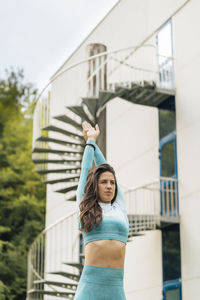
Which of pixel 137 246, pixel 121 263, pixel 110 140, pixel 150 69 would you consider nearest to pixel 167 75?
pixel 150 69

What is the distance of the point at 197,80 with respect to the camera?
927cm

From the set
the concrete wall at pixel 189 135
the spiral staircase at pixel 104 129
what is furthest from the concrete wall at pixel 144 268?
the concrete wall at pixel 189 135

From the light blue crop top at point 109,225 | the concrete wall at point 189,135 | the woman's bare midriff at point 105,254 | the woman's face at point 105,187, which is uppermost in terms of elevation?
the concrete wall at point 189,135

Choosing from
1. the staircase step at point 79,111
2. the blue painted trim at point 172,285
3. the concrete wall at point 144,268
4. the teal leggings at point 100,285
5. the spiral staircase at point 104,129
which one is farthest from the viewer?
the staircase step at point 79,111

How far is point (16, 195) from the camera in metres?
19.4

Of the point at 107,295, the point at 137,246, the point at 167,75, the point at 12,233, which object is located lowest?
the point at 107,295

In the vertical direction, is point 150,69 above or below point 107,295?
above

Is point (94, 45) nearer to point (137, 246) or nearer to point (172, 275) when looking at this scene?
point (137, 246)

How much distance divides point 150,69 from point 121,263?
306 inches

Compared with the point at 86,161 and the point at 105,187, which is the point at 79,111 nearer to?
the point at 86,161

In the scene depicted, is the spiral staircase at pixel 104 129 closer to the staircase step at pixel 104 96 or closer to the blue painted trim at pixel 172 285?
the staircase step at pixel 104 96

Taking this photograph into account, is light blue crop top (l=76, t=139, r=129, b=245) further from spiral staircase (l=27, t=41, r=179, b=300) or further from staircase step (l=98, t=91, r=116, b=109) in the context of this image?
staircase step (l=98, t=91, r=116, b=109)

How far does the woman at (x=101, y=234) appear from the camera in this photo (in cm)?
343

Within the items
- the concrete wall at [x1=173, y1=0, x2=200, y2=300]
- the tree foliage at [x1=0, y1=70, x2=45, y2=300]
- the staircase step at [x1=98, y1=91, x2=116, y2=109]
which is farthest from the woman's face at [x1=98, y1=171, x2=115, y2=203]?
the tree foliage at [x1=0, y1=70, x2=45, y2=300]
